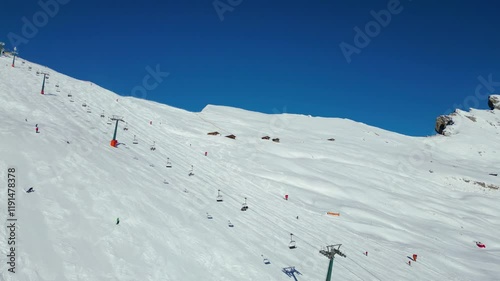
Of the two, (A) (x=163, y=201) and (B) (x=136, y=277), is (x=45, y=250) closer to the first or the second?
(B) (x=136, y=277)

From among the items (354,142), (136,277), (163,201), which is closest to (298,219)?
(163,201)

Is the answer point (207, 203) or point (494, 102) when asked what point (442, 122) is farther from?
point (207, 203)

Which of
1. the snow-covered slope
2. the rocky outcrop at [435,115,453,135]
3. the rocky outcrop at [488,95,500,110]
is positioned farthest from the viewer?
the rocky outcrop at [488,95,500,110]

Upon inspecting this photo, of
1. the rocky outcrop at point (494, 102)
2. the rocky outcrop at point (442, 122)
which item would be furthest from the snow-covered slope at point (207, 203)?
the rocky outcrop at point (494, 102)

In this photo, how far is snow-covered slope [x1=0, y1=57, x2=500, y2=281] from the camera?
10836 millimetres

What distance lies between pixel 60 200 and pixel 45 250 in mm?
2819

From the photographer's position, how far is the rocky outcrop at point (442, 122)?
82781mm

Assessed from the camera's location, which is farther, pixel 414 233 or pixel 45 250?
pixel 414 233

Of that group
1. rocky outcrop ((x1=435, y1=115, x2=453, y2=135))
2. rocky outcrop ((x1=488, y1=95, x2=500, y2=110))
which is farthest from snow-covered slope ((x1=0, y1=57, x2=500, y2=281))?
rocky outcrop ((x1=488, y1=95, x2=500, y2=110))

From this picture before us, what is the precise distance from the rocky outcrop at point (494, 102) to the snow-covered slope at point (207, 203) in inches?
2442

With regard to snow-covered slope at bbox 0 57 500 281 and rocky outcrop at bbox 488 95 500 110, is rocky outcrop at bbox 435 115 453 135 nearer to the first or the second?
rocky outcrop at bbox 488 95 500 110

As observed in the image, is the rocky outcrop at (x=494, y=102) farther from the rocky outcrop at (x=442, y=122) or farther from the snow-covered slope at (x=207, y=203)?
the snow-covered slope at (x=207, y=203)

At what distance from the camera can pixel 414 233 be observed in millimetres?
27141

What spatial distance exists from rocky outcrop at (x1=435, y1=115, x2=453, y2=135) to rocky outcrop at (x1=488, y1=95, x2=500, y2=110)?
24557mm
